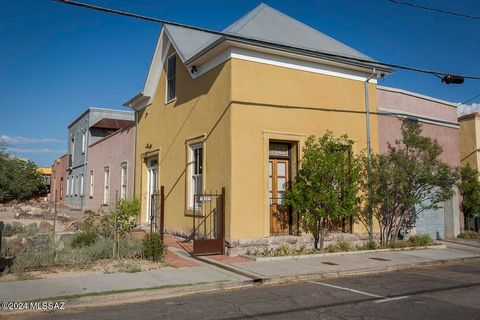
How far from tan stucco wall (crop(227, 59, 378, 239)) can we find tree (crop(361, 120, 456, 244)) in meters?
1.00

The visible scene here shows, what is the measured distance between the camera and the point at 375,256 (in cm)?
1235

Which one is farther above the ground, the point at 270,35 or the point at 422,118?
the point at 270,35

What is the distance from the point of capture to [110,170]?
931 inches

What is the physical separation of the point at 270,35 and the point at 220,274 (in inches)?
303

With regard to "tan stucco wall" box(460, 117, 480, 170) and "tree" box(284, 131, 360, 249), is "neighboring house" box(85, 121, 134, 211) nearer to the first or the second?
"tree" box(284, 131, 360, 249)

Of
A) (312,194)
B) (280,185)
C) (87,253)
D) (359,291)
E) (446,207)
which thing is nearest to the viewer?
(359,291)

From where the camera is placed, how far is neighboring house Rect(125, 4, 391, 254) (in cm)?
1216

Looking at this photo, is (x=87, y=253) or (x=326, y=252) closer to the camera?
(x=87, y=253)

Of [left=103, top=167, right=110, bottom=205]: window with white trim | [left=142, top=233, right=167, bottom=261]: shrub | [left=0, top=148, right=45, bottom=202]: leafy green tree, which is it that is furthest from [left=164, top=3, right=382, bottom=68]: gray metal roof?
[left=0, top=148, right=45, bottom=202]: leafy green tree

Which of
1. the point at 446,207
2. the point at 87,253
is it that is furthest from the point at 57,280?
the point at 446,207

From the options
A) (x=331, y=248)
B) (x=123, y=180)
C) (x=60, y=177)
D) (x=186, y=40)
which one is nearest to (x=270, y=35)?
(x=186, y=40)

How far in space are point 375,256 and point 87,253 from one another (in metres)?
7.76

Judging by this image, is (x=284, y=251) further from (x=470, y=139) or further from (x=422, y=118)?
(x=470, y=139)

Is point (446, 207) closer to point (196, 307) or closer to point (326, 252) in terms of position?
point (326, 252)
